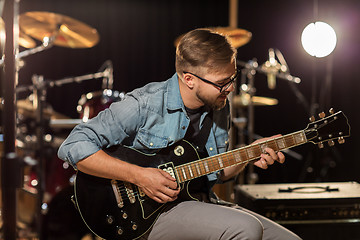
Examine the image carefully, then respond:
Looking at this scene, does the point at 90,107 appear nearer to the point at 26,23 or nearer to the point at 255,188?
the point at 26,23

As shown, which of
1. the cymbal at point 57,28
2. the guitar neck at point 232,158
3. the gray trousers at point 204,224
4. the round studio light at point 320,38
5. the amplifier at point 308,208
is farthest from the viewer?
the cymbal at point 57,28

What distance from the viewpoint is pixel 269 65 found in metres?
5.10

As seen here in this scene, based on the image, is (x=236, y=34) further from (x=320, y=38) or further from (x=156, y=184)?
(x=156, y=184)

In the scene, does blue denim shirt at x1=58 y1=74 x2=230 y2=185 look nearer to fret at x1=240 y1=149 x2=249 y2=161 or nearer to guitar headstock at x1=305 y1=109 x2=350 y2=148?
fret at x1=240 y1=149 x2=249 y2=161

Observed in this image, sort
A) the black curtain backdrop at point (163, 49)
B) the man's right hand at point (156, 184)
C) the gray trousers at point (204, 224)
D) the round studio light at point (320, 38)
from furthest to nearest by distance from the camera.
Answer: the black curtain backdrop at point (163, 49) → the round studio light at point (320, 38) → the man's right hand at point (156, 184) → the gray trousers at point (204, 224)

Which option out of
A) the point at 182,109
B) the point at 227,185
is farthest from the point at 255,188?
the point at 182,109

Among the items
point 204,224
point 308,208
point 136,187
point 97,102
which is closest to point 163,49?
point 97,102

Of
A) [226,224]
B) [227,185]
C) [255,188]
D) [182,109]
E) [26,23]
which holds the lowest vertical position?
[227,185]

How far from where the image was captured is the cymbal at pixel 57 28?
12.6 ft

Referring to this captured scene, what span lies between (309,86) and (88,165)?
5.37 m

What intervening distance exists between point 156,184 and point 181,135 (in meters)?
0.34

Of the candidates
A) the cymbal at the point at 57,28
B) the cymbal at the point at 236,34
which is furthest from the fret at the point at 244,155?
the cymbal at the point at 57,28

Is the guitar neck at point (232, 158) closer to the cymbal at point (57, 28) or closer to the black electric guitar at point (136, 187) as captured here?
the black electric guitar at point (136, 187)

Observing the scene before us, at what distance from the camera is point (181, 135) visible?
2.06 metres
